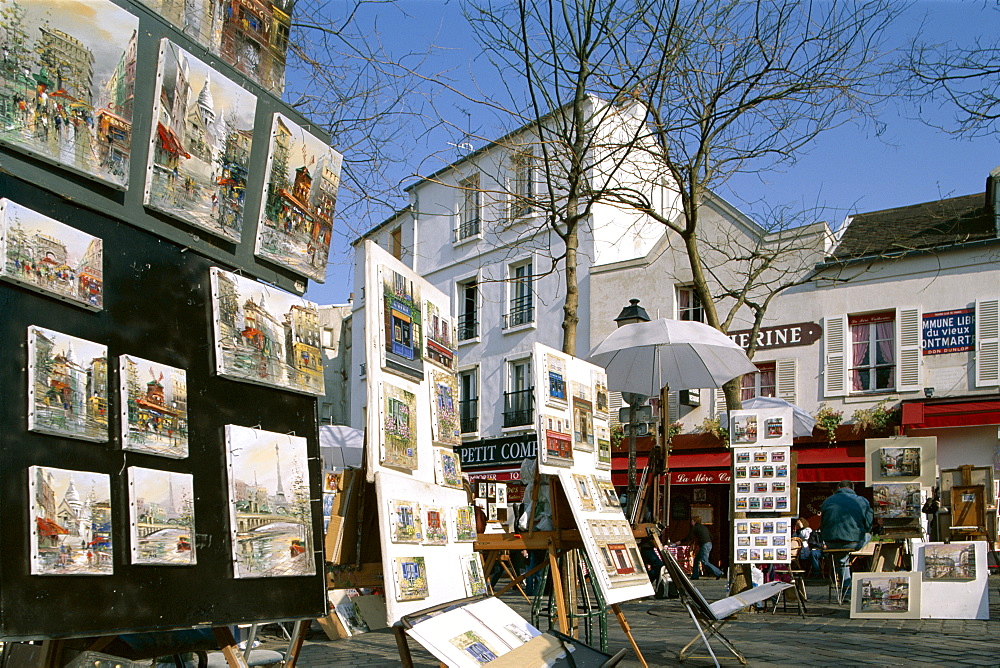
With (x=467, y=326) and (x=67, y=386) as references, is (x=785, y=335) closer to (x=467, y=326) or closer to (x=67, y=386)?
(x=467, y=326)

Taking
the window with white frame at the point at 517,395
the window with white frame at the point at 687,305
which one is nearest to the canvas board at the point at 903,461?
the window with white frame at the point at 687,305

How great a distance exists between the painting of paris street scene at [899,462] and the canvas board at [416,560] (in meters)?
8.15

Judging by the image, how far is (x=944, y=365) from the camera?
58.7 feet

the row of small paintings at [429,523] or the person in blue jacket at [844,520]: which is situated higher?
the row of small paintings at [429,523]

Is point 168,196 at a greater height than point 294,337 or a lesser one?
greater

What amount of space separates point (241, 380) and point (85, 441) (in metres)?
0.68

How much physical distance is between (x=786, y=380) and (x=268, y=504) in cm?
1773

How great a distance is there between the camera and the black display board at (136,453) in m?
2.32

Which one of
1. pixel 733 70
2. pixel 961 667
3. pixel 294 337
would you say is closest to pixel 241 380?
pixel 294 337

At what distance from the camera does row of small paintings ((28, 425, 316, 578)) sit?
94.0 inches

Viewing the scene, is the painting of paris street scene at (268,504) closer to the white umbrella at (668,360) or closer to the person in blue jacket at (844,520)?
the white umbrella at (668,360)

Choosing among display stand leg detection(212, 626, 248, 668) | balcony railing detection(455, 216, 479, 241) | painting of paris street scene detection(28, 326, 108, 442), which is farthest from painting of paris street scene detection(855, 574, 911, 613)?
balcony railing detection(455, 216, 479, 241)

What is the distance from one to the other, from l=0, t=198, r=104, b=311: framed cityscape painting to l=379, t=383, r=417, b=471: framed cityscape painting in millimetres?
1785

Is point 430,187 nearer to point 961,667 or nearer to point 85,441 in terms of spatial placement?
point 961,667
